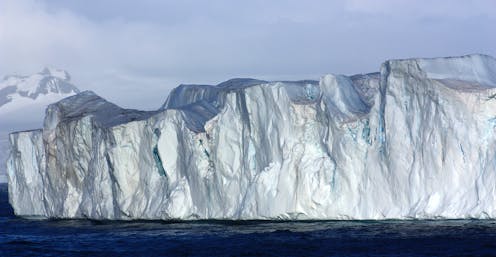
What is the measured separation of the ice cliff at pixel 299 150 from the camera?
40656mm

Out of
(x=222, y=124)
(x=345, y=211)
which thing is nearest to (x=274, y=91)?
(x=222, y=124)

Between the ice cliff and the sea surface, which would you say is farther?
the ice cliff

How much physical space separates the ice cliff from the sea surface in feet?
3.32

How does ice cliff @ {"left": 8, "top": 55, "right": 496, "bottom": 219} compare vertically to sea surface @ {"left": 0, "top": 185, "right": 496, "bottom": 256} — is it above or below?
above

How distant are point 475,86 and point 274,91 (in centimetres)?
972

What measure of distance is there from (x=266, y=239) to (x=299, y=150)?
673cm

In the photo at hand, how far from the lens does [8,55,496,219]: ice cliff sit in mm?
40656

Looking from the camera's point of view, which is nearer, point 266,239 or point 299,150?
point 266,239

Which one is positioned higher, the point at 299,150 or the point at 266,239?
the point at 299,150

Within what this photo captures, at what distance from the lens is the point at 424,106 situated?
4181 centimetres

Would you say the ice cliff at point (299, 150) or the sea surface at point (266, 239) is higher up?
the ice cliff at point (299, 150)

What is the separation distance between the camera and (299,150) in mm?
45594

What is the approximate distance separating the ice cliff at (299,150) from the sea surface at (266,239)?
101 cm

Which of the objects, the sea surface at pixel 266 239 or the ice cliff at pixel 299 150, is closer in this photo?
the sea surface at pixel 266 239
